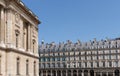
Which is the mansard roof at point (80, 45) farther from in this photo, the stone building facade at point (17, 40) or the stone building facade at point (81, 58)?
the stone building facade at point (17, 40)

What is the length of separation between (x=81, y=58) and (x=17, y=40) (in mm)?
83457

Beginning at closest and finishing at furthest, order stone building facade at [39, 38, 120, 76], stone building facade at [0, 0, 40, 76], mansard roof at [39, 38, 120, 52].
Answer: stone building facade at [0, 0, 40, 76] < stone building facade at [39, 38, 120, 76] < mansard roof at [39, 38, 120, 52]

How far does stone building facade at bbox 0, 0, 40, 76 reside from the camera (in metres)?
37.1

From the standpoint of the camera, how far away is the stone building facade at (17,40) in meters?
37.1

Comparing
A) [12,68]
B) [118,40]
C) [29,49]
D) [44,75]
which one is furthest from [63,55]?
[12,68]

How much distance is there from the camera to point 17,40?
135 ft

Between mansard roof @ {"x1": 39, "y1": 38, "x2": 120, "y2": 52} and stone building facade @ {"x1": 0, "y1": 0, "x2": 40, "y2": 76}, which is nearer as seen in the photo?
stone building facade @ {"x1": 0, "y1": 0, "x2": 40, "y2": 76}

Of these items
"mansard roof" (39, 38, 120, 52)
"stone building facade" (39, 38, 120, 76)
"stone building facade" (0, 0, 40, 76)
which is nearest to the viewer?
"stone building facade" (0, 0, 40, 76)

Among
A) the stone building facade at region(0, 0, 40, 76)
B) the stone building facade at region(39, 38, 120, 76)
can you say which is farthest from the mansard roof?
the stone building facade at region(0, 0, 40, 76)

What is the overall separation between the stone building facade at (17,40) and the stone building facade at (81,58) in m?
71.7

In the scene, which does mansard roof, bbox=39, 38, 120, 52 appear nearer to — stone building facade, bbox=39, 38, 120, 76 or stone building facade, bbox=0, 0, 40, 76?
Answer: stone building facade, bbox=39, 38, 120, 76

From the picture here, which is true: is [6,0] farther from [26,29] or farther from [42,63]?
[42,63]

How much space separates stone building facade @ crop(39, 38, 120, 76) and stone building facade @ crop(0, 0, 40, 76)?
71723 millimetres

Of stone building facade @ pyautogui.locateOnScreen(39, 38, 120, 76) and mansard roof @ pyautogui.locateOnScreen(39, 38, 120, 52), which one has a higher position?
mansard roof @ pyautogui.locateOnScreen(39, 38, 120, 52)
